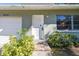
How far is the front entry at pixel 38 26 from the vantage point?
1536cm

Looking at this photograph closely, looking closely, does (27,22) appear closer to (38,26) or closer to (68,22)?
(38,26)

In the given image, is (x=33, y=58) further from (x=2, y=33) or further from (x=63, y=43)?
(x=2, y=33)

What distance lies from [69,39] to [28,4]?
3.88 metres

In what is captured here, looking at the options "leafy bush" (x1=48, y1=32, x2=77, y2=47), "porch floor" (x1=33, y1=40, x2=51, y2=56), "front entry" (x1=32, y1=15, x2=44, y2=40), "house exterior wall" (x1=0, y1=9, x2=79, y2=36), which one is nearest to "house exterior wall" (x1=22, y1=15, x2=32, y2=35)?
"house exterior wall" (x1=0, y1=9, x2=79, y2=36)

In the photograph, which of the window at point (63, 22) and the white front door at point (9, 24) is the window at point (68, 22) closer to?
the window at point (63, 22)

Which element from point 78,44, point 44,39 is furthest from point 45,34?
point 78,44

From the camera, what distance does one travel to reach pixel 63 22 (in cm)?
1566

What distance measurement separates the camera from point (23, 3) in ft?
42.0

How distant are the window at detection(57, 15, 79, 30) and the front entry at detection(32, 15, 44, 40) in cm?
140

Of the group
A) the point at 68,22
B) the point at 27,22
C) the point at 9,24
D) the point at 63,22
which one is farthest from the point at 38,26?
the point at 68,22

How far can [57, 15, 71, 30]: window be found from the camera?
613 inches

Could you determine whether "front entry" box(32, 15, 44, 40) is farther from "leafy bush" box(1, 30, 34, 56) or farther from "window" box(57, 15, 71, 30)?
"leafy bush" box(1, 30, 34, 56)

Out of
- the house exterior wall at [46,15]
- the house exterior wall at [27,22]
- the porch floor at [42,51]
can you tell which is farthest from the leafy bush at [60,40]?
the house exterior wall at [27,22]

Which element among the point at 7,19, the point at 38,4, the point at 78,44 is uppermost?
the point at 38,4
